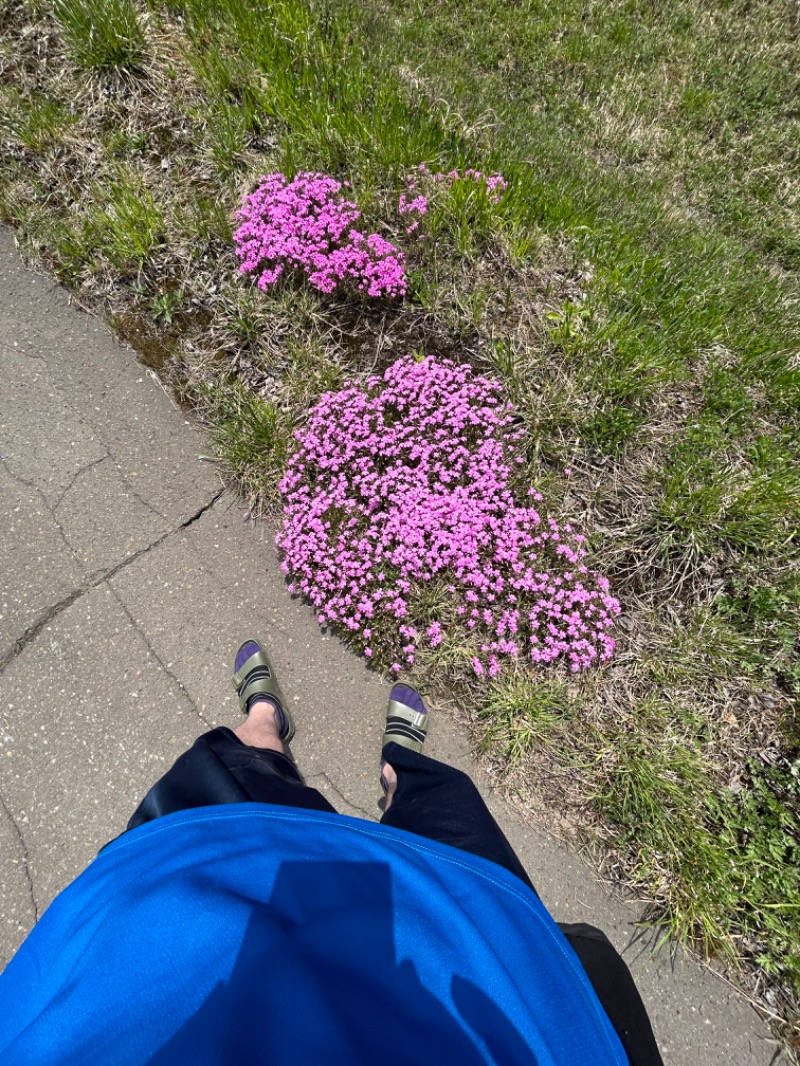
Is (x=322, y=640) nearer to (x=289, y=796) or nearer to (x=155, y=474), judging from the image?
(x=289, y=796)

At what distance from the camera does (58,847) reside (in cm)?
286

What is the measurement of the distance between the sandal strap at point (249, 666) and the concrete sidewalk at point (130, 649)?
84 mm

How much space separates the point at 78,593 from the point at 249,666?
1191 millimetres

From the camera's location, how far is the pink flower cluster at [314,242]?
3.67 m

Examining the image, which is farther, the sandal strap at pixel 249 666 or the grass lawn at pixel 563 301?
the sandal strap at pixel 249 666

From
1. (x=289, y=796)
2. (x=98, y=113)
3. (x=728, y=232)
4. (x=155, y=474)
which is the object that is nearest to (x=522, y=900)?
(x=289, y=796)

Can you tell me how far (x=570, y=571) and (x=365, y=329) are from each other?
2144 millimetres

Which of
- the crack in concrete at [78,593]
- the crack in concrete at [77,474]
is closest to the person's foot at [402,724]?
the crack in concrete at [78,593]

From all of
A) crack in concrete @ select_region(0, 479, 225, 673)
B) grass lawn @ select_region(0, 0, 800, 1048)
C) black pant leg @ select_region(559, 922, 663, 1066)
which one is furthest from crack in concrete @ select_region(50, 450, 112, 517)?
black pant leg @ select_region(559, 922, 663, 1066)

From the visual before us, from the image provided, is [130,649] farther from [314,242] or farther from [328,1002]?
[314,242]

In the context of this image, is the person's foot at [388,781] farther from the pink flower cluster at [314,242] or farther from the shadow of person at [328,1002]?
the pink flower cluster at [314,242]

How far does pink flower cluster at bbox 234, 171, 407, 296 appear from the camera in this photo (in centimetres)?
367

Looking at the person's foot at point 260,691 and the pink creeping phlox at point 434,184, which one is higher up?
the pink creeping phlox at point 434,184

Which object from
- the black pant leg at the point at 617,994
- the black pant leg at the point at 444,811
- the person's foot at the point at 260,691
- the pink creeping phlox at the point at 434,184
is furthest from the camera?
the pink creeping phlox at the point at 434,184
